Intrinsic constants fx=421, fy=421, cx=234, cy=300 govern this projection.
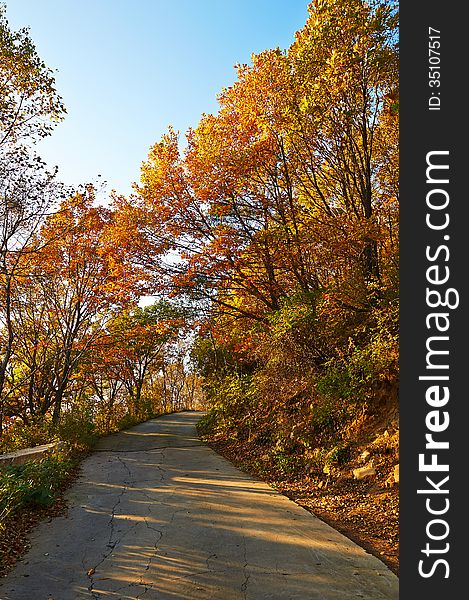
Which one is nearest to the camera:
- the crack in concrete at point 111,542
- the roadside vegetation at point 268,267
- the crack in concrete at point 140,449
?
the crack in concrete at point 111,542

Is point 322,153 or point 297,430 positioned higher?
point 322,153

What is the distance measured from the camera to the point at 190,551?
15.4ft

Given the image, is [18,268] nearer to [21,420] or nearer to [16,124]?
[16,124]

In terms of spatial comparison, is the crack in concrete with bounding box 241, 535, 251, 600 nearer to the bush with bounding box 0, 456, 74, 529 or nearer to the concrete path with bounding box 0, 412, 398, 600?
the concrete path with bounding box 0, 412, 398, 600

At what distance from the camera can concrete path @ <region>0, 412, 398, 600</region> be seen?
3.81 meters

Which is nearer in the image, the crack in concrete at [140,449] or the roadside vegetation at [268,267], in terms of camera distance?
the roadside vegetation at [268,267]

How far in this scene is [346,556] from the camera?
15.0 feet

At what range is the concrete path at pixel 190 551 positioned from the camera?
3.81m

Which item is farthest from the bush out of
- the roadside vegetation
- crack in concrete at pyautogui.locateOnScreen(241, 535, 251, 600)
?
crack in concrete at pyautogui.locateOnScreen(241, 535, 251, 600)

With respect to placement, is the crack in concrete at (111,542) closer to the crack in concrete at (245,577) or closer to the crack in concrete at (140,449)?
the crack in concrete at (245,577)

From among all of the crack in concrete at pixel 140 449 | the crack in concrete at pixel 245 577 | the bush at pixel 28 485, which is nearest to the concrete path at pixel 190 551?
the crack in concrete at pixel 245 577

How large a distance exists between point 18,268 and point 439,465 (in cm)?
1084

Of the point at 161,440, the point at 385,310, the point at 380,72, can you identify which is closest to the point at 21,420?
the point at 161,440

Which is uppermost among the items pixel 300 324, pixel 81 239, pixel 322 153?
pixel 322 153
